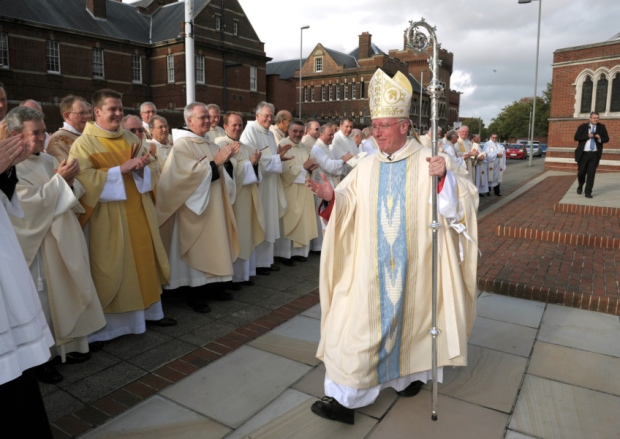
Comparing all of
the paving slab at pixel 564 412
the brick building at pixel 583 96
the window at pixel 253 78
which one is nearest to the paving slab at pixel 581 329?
the paving slab at pixel 564 412

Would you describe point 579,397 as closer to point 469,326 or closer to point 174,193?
point 469,326

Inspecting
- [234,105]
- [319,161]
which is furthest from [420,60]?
[319,161]

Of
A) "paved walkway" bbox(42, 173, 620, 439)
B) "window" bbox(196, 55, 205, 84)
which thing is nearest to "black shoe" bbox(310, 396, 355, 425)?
"paved walkway" bbox(42, 173, 620, 439)

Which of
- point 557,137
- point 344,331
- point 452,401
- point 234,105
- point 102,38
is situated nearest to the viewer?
point 344,331

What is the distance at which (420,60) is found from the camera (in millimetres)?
66062

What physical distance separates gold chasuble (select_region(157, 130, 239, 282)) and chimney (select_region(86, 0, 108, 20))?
1266 inches

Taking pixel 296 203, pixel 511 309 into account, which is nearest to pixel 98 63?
pixel 296 203

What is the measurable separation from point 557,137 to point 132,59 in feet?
90.0

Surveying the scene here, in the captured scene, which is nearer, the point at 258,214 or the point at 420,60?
the point at 258,214

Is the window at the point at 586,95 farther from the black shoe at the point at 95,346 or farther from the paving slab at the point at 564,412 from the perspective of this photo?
the black shoe at the point at 95,346

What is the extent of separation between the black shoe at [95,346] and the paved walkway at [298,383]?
0.27ft

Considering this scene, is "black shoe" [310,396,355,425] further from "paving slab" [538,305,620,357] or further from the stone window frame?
the stone window frame

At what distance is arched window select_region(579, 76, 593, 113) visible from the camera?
2212cm

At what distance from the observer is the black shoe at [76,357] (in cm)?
388
